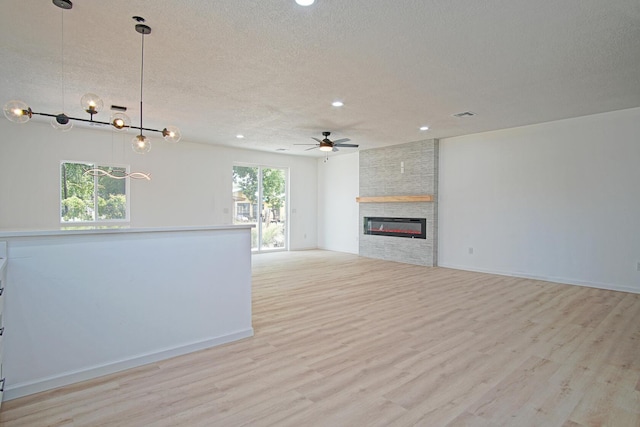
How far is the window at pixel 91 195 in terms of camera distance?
6.32m

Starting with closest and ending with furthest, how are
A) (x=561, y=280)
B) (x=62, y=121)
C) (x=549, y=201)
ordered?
1. (x=62, y=121)
2. (x=561, y=280)
3. (x=549, y=201)

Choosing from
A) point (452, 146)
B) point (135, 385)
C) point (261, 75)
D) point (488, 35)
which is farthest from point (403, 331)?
point (452, 146)

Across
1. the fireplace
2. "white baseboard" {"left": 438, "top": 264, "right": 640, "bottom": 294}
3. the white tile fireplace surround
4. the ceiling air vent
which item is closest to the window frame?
the white tile fireplace surround

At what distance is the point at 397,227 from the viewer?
7922 millimetres

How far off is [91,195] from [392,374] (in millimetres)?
6570

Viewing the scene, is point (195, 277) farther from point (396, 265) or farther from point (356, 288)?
point (396, 265)

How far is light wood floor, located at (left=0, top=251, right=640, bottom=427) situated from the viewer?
6.67 feet

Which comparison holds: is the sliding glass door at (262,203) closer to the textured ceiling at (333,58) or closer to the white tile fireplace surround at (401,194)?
the white tile fireplace surround at (401,194)

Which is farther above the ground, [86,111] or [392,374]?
[86,111]

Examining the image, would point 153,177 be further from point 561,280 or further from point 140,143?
point 561,280

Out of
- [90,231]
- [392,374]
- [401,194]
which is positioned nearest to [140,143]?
[90,231]

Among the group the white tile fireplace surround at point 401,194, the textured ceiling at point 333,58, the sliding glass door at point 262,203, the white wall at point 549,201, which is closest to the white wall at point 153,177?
the sliding glass door at point 262,203

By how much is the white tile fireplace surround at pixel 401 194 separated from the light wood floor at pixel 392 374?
9.75 feet

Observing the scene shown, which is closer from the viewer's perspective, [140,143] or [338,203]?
[140,143]
